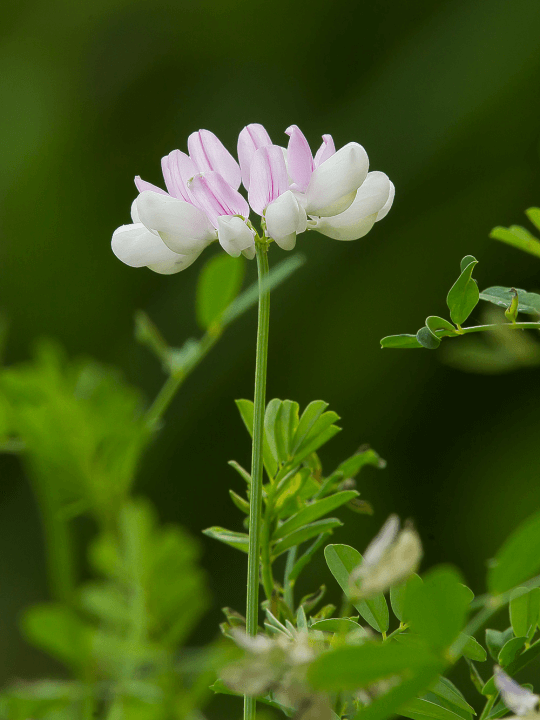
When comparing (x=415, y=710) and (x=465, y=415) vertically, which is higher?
(x=415, y=710)

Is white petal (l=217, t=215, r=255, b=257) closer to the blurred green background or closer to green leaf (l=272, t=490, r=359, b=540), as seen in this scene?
green leaf (l=272, t=490, r=359, b=540)

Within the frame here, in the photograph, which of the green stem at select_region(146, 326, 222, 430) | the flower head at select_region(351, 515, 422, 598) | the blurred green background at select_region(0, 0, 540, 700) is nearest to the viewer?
the flower head at select_region(351, 515, 422, 598)

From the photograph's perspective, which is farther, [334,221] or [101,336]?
[101,336]

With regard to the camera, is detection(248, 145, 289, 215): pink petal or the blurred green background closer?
detection(248, 145, 289, 215): pink petal

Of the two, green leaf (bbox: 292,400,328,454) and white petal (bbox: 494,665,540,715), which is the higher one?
green leaf (bbox: 292,400,328,454)

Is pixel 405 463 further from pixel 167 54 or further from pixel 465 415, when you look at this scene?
pixel 167 54

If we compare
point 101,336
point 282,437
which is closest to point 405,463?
point 101,336

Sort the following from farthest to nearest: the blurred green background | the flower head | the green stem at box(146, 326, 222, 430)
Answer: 1. the blurred green background
2. the green stem at box(146, 326, 222, 430)
3. the flower head

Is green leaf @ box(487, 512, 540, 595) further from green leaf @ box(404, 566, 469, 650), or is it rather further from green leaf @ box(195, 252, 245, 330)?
green leaf @ box(195, 252, 245, 330)

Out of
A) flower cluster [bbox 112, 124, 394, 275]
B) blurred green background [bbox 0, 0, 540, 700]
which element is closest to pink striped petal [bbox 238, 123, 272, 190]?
flower cluster [bbox 112, 124, 394, 275]

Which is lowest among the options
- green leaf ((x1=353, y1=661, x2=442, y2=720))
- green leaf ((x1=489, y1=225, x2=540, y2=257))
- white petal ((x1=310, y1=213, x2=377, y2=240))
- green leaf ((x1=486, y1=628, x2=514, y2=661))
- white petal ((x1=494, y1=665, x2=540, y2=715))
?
green leaf ((x1=486, y1=628, x2=514, y2=661))

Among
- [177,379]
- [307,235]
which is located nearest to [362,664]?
[177,379]
